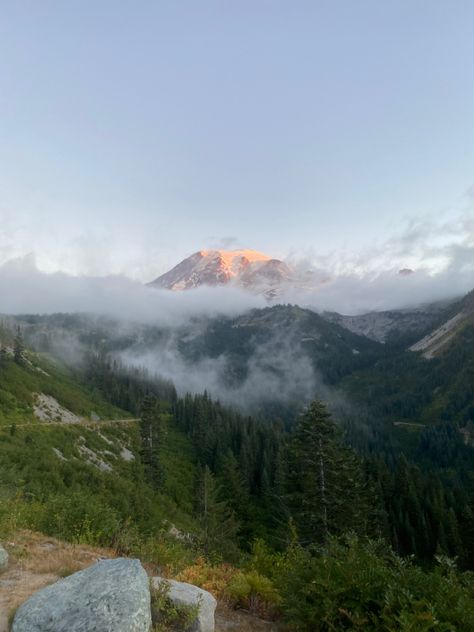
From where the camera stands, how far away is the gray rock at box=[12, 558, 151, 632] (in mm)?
6297

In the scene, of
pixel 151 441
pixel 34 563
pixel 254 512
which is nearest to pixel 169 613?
pixel 34 563

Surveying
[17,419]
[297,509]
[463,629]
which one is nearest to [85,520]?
[463,629]

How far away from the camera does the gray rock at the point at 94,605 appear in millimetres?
6297

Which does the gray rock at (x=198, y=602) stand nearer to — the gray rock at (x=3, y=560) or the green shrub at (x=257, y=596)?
the green shrub at (x=257, y=596)

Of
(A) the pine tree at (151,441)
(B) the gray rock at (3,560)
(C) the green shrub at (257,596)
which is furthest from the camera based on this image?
(A) the pine tree at (151,441)

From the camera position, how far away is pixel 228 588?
384 inches

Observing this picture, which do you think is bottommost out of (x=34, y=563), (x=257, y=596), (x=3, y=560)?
(x=257, y=596)

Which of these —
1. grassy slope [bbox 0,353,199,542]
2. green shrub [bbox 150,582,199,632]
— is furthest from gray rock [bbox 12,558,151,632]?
grassy slope [bbox 0,353,199,542]

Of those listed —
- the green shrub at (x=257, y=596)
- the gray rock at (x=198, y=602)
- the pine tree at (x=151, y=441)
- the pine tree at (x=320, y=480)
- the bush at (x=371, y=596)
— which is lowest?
the pine tree at (x=151, y=441)

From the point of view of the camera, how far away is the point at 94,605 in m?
6.55

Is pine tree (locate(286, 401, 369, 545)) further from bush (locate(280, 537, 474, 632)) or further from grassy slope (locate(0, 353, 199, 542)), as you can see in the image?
bush (locate(280, 537, 474, 632))

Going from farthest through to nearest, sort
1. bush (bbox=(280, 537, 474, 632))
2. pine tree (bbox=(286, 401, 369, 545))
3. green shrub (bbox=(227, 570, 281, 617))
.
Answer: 1. pine tree (bbox=(286, 401, 369, 545))
2. green shrub (bbox=(227, 570, 281, 617))
3. bush (bbox=(280, 537, 474, 632))

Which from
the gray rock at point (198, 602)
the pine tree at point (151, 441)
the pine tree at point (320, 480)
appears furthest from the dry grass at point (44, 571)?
the pine tree at point (151, 441)

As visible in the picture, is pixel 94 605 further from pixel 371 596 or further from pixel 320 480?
pixel 320 480
